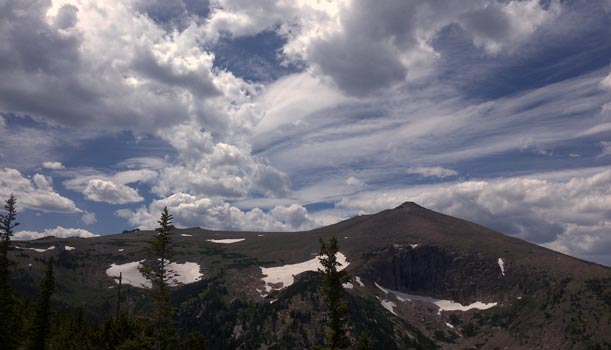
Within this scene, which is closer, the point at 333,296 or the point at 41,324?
the point at 333,296

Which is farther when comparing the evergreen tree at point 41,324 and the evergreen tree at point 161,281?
the evergreen tree at point 41,324

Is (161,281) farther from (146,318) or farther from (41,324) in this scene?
(41,324)

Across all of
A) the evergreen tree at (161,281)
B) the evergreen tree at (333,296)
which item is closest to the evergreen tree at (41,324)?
the evergreen tree at (161,281)

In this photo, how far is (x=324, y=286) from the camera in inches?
1671

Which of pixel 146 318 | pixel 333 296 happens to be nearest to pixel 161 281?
pixel 146 318

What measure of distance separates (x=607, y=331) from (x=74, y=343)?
8341 inches

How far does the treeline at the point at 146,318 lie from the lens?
134ft

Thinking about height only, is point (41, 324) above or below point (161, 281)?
below

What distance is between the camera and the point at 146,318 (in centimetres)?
3962

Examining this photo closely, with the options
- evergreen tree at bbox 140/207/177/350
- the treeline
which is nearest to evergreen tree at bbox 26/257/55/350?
the treeline

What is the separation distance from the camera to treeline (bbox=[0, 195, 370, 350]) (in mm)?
40781

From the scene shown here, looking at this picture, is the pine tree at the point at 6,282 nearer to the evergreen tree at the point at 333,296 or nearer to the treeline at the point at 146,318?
the treeline at the point at 146,318

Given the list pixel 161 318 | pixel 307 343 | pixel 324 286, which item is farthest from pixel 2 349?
pixel 307 343

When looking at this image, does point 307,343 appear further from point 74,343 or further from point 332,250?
point 332,250
